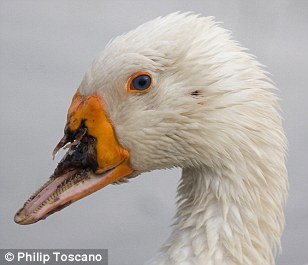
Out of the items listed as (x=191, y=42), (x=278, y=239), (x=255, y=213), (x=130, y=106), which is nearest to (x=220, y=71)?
(x=191, y=42)

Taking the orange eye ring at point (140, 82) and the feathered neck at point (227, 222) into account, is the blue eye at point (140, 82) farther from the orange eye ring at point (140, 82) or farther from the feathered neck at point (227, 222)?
the feathered neck at point (227, 222)

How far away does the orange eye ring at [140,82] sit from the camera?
177 cm

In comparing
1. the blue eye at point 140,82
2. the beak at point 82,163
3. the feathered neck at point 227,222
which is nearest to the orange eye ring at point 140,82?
the blue eye at point 140,82

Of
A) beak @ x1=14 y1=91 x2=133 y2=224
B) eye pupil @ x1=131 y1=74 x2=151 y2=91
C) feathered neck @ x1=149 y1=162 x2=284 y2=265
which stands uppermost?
eye pupil @ x1=131 y1=74 x2=151 y2=91

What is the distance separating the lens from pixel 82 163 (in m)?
1.87

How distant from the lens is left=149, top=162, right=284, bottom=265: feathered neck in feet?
6.09

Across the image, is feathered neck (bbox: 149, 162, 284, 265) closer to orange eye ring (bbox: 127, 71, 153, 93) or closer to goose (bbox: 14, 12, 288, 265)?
goose (bbox: 14, 12, 288, 265)

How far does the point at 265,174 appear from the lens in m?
1.86

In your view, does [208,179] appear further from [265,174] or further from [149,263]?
[149,263]

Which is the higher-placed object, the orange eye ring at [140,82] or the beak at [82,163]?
the orange eye ring at [140,82]

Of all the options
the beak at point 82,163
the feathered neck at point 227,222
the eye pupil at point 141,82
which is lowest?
the feathered neck at point 227,222

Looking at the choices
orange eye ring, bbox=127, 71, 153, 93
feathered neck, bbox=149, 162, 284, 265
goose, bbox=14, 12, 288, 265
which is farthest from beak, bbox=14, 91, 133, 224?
feathered neck, bbox=149, 162, 284, 265

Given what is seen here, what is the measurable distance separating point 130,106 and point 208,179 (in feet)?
1.05

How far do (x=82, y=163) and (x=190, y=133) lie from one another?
1.08 feet
